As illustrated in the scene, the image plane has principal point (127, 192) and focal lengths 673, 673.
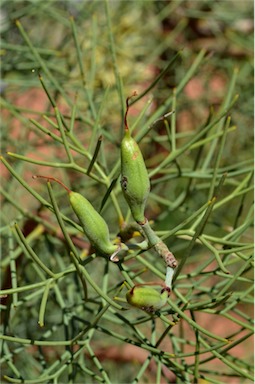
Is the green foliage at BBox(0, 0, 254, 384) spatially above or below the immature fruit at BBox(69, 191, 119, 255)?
above

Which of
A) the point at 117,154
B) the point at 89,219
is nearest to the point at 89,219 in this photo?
the point at 89,219

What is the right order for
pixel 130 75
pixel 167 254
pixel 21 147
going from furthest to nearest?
pixel 130 75 → pixel 21 147 → pixel 167 254

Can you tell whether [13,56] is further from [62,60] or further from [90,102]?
[90,102]

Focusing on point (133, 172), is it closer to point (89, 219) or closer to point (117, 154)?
point (89, 219)

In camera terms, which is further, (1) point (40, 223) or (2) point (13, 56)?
(2) point (13, 56)

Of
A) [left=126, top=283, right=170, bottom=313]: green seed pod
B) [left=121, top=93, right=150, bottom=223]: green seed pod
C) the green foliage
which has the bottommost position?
[left=126, top=283, right=170, bottom=313]: green seed pod

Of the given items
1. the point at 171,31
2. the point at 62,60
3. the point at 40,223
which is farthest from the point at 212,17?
the point at 40,223
